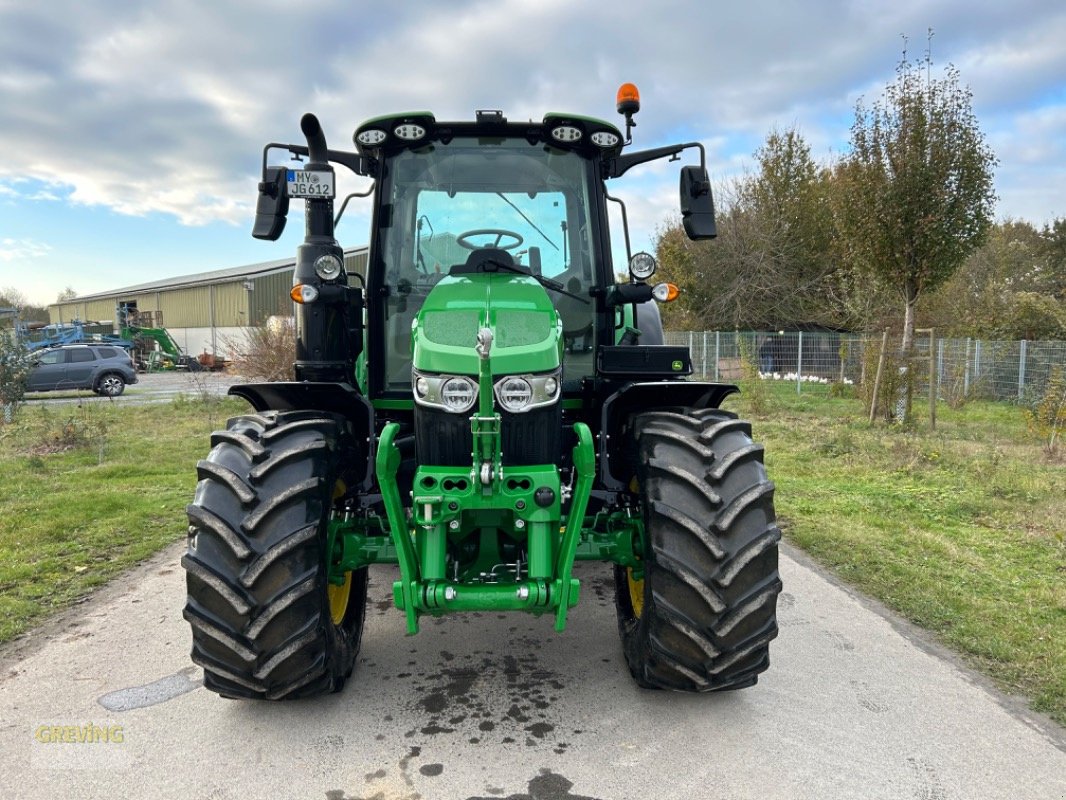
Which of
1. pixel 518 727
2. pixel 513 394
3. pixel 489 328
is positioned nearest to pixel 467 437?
pixel 513 394

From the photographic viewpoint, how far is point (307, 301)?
3.96m

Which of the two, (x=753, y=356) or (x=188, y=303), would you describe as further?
(x=188, y=303)

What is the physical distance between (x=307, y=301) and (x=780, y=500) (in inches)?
208

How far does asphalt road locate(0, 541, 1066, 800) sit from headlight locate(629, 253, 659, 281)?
1.98 metres

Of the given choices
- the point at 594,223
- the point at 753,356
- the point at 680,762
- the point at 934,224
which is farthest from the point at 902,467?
the point at 753,356

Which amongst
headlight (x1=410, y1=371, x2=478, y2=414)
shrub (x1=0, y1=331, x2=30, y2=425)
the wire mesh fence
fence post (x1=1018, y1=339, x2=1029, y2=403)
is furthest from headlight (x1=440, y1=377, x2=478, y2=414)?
fence post (x1=1018, y1=339, x2=1029, y2=403)

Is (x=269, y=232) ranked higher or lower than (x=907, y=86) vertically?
lower

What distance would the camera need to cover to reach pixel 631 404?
376 cm

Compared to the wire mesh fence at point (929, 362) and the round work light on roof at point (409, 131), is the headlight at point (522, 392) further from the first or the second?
the wire mesh fence at point (929, 362)

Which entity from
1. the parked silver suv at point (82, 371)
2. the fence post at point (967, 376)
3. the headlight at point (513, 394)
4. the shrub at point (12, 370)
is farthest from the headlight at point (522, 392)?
the parked silver suv at point (82, 371)

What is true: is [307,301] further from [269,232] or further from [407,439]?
[407,439]

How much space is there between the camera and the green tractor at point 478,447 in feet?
9.68

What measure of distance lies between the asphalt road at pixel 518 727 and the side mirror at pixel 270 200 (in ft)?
7.43

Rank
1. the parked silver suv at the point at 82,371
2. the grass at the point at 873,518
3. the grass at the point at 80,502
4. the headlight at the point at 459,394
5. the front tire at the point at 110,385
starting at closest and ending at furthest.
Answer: the headlight at the point at 459,394, the grass at the point at 873,518, the grass at the point at 80,502, the parked silver suv at the point at 82,371, the front tire at the point at 110,385
